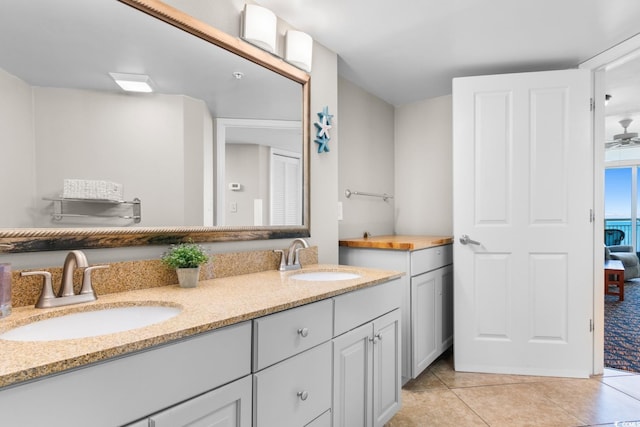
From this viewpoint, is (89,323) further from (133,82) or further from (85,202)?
(133,82)

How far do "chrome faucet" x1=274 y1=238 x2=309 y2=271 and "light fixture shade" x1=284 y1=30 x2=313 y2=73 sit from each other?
947mm

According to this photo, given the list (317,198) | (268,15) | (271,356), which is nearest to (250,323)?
(271,356)

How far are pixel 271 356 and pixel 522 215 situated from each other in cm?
207

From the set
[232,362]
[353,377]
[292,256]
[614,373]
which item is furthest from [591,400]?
[232,362]

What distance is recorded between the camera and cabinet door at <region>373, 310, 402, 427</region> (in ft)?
5.56

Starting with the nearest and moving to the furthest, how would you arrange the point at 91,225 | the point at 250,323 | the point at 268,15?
1. the point at 250,323
2. the point at 91,225
3. the point at 268,15

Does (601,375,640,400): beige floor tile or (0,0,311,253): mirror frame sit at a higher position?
(0,0,311,253): mirror frame

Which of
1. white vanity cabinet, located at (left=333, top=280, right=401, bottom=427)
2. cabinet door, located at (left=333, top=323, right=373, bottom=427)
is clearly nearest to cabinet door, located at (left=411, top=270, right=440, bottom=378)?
white vanity cabinet, located at (left=333, top=280, right=401, bottom=427)

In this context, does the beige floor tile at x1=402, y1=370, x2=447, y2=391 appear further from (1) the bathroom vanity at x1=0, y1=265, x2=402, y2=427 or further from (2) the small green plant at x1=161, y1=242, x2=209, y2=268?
(2) the small green plant at x1=161, y1=242, x2=209, y2=268

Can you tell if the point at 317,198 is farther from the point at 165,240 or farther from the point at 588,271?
the point at 588,271

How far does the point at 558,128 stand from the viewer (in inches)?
95.7

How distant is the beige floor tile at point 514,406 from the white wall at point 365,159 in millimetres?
1314

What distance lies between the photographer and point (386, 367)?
1.78 metres

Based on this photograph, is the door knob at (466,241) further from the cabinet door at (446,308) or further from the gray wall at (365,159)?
the gray wall at (365,159)
